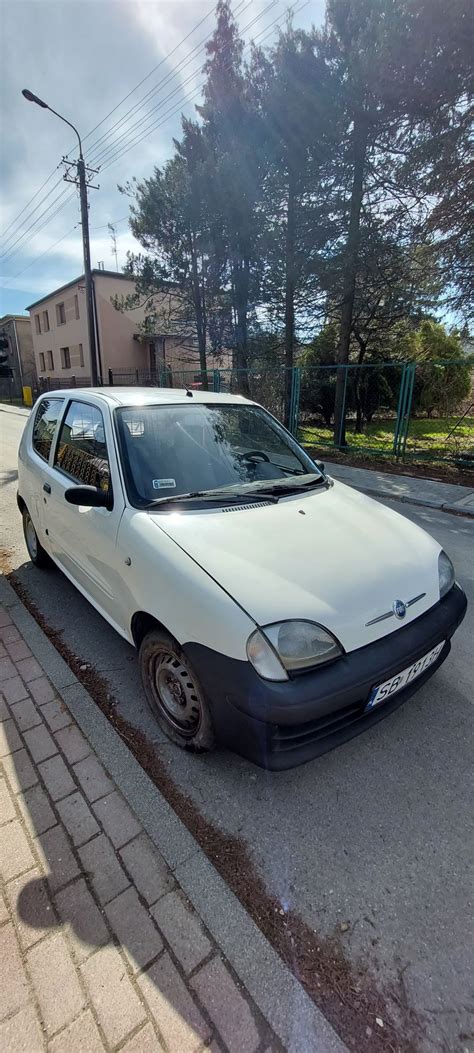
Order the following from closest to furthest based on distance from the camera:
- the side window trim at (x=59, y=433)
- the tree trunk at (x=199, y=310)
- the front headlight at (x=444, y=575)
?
the front headlight at (x=444, y=575) → the side window trim at (x=59, y=433) → the tree trunk at (x=199, y=310)

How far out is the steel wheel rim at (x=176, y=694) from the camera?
2.11 metres

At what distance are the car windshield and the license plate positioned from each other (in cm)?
122

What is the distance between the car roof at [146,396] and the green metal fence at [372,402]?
22.0 feet

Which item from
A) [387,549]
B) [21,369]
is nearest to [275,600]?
[387,549]

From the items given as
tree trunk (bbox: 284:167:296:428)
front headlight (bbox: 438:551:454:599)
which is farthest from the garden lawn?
front headlight (bbox: 438:551:454:599)

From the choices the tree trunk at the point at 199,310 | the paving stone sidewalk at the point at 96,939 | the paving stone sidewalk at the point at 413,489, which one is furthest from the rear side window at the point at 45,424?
the tree trunk at the point at 199,310

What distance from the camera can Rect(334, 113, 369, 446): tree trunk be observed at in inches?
372

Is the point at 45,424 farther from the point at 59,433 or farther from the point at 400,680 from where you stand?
the point at 400,680

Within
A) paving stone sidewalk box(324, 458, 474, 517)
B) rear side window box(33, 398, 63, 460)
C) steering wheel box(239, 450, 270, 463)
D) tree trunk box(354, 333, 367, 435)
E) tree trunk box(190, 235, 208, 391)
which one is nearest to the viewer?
steering wheel box(239, 450, 270, 463)

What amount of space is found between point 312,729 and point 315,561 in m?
0.70

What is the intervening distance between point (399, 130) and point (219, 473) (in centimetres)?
1037

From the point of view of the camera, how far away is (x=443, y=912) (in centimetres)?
161

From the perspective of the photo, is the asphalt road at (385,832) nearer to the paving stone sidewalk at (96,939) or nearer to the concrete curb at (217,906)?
the concrete curb at (217,906)

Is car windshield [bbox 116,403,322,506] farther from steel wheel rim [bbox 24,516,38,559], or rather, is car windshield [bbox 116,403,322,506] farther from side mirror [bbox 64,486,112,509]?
steel wheel rim [bbox 24,516,38,559]
